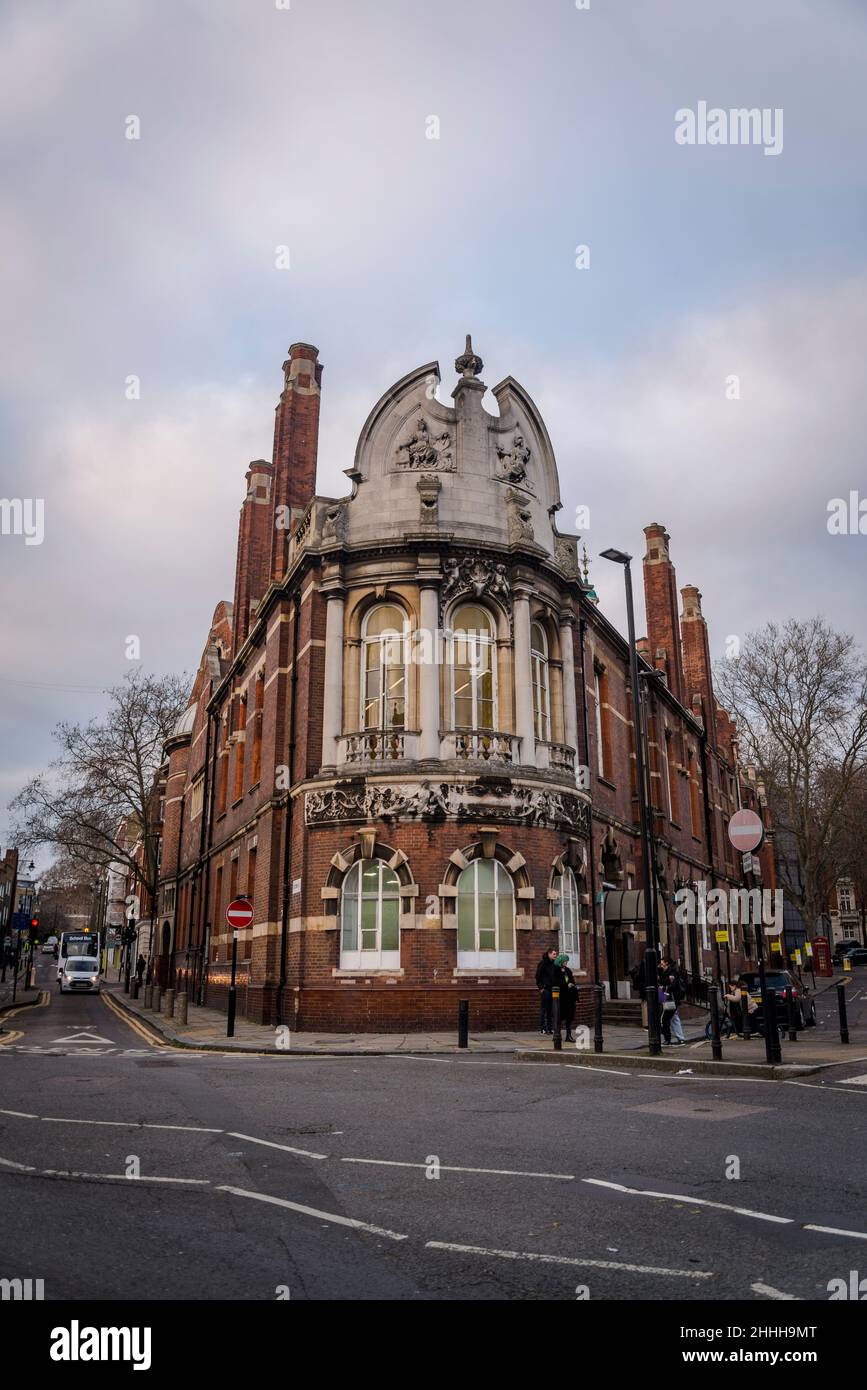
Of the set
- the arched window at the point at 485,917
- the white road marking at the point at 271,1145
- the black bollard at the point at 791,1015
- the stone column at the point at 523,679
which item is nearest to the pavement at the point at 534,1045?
the black bollard at the point at 791,1015

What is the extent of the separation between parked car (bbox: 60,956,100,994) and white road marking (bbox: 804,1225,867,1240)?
52.9 metres

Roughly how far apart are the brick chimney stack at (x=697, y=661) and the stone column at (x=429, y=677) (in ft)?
83.7

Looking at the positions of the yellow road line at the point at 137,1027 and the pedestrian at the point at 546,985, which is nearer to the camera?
the pedestrian at the point at 546,985

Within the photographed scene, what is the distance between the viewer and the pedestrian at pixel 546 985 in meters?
20.2

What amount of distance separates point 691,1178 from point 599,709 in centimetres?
2422

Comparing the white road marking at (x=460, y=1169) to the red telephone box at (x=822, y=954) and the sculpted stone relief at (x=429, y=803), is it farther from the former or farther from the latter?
the red telephone box at (x=822, y=954)

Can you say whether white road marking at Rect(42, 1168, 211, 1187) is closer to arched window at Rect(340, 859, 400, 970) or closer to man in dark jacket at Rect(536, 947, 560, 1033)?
man in dark jacket at Rect(536, 947, 560, 1033)

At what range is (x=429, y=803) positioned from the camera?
22031 millimetres

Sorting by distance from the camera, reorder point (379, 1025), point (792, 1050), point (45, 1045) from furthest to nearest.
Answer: point (379, 1025)
point (45, 1045)
point (792, 1050)

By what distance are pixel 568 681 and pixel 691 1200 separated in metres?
19.2

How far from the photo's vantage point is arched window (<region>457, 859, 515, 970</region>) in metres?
21.9

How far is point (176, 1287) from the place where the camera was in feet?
16.4

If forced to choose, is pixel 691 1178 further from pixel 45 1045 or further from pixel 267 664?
pixel 267 664

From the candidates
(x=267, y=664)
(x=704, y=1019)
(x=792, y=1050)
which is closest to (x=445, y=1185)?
(x=792, y=1050)
